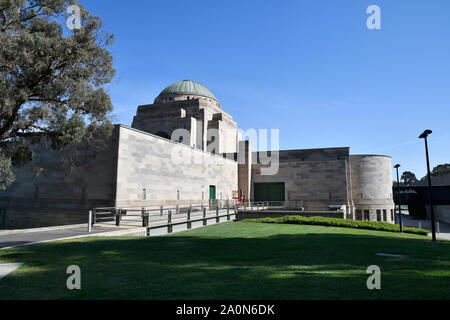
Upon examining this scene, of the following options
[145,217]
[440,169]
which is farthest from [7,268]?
[440,169]

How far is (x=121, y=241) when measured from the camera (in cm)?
1222

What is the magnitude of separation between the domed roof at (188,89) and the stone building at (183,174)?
0.20m

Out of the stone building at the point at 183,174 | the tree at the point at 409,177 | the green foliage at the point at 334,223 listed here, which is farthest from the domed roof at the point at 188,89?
the tree at the point at 409,177

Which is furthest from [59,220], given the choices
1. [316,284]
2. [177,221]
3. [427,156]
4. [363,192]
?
[363,192]

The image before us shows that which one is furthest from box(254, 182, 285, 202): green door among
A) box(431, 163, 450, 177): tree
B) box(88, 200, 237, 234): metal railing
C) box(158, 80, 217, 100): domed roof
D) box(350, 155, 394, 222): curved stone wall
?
box(431, 163, 450, 177): tree

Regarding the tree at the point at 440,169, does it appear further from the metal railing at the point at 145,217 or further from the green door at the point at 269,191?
the metal railing at the point at 145,217

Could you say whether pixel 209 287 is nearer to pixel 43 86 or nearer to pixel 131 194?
pixel 43 86

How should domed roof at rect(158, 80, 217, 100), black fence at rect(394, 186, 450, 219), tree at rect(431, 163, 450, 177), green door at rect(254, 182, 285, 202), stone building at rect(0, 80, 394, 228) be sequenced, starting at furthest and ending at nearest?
1. tree at rect(431, 163, 450, 177)
2. black fence at rect(394, 186, 450, 219)
3. domed roof at rect(158, 80, 217, 100)
4. green door at rect(254, 182, 285, 202)
5. stone building at rect(0, 80, 394, 228)

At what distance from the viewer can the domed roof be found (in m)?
48.5

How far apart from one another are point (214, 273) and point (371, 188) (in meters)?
39.0

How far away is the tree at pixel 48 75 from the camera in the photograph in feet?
49.5

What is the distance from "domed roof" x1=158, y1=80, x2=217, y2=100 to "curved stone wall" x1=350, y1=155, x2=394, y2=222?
25618 millimetres

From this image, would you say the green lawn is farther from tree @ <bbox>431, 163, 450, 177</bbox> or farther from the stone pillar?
tree @ <bbox>431, 163, 450, 177</bbox>
